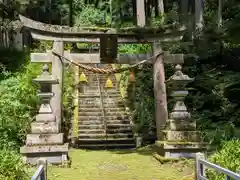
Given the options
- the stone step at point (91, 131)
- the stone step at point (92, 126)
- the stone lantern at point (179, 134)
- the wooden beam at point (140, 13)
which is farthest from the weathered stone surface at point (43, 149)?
the wooden beam at point (140, 13)

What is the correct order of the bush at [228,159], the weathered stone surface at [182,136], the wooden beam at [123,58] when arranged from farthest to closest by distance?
the wooden beam at [123,58] < the weathered stone surface at [182,136] < the bush at [228,159]

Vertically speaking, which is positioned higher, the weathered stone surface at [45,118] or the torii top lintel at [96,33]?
the torii top lintel at [96,33]

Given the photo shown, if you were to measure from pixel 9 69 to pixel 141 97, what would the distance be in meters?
7.63

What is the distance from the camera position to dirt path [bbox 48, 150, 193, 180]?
9.04 metres

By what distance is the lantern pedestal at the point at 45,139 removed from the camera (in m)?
10.1

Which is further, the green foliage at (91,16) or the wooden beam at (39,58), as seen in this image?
the green foliage at (91,16)

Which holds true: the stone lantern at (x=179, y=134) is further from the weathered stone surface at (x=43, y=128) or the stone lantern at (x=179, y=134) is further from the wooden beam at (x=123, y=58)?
the weathered stone surface at (x=43, y=128)

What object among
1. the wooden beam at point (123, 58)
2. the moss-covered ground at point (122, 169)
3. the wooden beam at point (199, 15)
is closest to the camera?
the moss-covered ground at point (122, 169)

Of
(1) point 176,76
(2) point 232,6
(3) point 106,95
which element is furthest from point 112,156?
(2) point 232,6

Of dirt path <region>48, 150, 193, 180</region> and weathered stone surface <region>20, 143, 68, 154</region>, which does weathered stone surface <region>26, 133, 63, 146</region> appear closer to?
weathered stone surface <region>20, 143, 68, 154</region>

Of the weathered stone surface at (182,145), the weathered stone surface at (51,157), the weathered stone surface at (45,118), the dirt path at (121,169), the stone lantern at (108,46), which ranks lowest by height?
the dirt path at (121,169)

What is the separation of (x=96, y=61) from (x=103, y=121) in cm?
451

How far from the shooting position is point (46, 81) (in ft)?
34.9

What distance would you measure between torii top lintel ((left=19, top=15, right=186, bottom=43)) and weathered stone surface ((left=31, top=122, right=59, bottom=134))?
2743 millimetres
